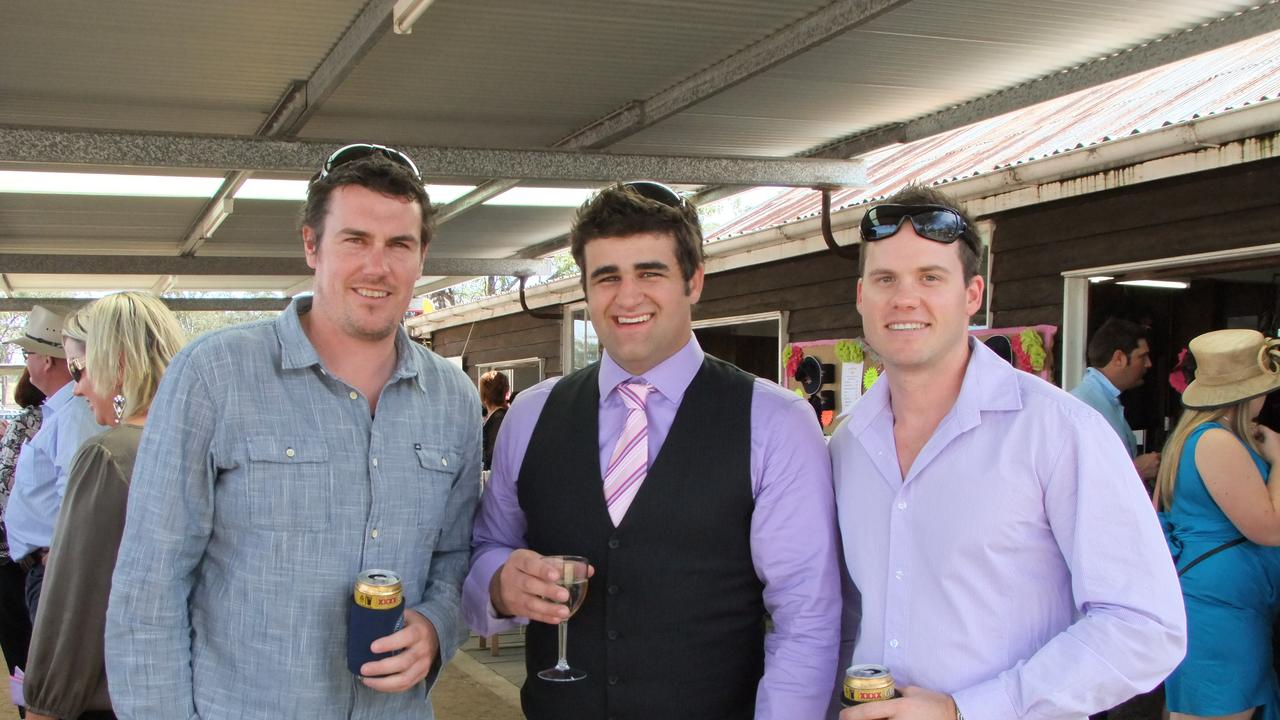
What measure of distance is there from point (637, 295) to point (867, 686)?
91 centimetres

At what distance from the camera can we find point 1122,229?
4.81 metres

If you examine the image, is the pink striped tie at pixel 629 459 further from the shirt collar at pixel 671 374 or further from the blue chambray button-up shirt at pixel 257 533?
the blue chambray button-up shirt at pixel 257 533

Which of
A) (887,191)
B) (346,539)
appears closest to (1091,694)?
(346,539)

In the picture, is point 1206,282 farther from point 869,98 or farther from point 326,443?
point 326,443

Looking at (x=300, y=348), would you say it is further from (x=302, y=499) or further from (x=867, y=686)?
(x=867, y=686)

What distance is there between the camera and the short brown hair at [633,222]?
2262 mm

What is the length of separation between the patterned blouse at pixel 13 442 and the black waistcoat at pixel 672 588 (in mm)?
3665

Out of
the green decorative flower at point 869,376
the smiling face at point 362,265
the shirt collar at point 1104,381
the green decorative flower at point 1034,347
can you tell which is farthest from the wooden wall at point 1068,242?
the smiling face at point 362,265

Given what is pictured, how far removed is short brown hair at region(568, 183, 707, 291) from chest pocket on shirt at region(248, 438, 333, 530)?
2.21 ft

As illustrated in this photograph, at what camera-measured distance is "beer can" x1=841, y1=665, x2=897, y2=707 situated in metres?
1.75

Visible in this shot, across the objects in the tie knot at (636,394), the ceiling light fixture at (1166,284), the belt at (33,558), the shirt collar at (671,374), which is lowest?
the belt at (33,558)

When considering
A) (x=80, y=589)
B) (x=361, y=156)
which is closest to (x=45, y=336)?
(x=80, y=589)

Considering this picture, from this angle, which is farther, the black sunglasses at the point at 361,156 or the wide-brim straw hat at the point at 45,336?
the wide-brim straw hat at the point at 45,336

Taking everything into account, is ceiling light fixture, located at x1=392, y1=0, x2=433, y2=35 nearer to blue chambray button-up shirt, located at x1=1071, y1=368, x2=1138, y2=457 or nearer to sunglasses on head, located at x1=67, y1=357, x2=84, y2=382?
sunglasses on head, located at x1=67, y1=357, x2=84, y2=382
